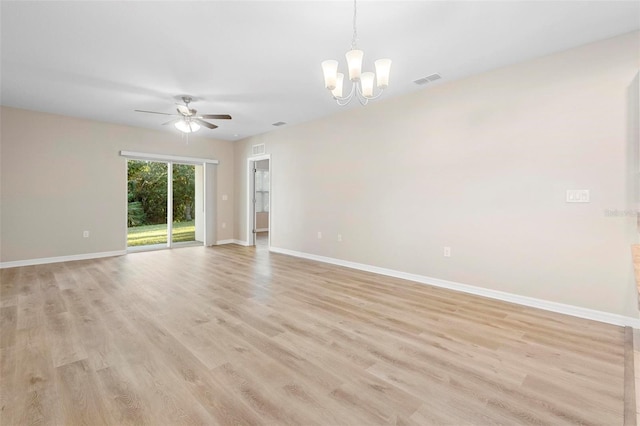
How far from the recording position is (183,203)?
7.33 meters

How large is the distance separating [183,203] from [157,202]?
1.94 ft

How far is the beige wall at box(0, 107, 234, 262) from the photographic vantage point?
192 inches

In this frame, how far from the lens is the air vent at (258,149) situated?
270 inches

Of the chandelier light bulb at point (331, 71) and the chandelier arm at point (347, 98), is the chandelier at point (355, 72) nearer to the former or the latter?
the chandelier light bulb at point (331, 71)

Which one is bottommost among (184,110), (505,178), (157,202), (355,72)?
(157,202)

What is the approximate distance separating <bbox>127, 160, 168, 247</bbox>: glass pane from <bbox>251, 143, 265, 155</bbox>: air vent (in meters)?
2.13

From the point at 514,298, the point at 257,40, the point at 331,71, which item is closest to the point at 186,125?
the point at 257,40

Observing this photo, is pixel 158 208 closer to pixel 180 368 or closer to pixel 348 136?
pixel 348 136

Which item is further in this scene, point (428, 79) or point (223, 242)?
point (223, 242)

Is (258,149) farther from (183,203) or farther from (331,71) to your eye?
(331,71)

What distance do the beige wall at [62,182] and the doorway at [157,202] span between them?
554 millimetres

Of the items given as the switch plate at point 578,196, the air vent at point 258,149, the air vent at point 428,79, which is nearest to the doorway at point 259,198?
the air vent at point 258,149

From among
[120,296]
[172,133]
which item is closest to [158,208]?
[172,133]

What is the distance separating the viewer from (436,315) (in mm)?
2932
